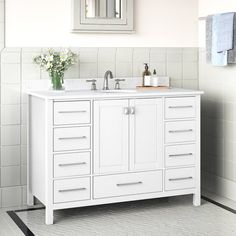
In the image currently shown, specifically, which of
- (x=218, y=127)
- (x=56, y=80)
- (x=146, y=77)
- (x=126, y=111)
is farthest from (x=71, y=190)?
(x=218, y=127)

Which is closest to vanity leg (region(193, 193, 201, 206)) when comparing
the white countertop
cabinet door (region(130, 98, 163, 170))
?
cabinet door (region(130, 98, 163, 170))

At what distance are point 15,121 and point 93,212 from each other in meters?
0.90

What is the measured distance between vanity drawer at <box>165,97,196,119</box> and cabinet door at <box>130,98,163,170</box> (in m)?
0.06

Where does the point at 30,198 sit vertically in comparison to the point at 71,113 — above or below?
below

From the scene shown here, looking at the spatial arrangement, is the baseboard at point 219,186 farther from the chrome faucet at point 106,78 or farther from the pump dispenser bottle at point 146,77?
the chrome faucet at point 106,78

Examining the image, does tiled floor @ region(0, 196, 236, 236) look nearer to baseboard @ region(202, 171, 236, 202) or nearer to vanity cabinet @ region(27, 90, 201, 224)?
vanity cabinet @ region(27, 90, 201, 224)

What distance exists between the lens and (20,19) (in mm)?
4316

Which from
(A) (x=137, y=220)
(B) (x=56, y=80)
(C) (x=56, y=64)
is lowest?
(A) (x=137, y=220)

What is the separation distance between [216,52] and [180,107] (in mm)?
567

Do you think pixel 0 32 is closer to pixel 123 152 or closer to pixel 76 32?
pixel 76 32

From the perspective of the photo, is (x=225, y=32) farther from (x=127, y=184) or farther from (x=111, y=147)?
(x=127, y=184)

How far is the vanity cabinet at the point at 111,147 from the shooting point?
395 centimetres

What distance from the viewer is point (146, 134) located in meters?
4.20

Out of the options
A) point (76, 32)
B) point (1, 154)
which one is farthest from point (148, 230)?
point (76, 32)
